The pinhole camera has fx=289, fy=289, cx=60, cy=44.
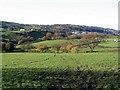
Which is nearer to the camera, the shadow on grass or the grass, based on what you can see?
Answer: the shadow on grass

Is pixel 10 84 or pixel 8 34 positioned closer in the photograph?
pixel 10 84

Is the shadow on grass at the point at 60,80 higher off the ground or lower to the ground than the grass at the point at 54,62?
higher

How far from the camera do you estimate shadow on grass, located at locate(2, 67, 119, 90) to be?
22.5 m

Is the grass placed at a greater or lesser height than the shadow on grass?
lesser

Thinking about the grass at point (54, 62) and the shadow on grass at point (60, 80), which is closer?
the shadow on grass at point (60, 80)

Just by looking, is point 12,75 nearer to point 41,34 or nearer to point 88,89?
point 88,89

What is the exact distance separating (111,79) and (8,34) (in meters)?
76.3

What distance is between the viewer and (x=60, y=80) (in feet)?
83.6

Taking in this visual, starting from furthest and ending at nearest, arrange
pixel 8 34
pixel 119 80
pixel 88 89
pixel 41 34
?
pixel 41 34
pixel 8 34
pixel 119 80
pixel 88 89

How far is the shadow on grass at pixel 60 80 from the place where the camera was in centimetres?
2245

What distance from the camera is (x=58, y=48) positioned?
A: 7088 centimetres

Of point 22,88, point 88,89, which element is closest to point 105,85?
point 88,89

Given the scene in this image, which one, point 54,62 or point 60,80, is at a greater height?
point 60,80

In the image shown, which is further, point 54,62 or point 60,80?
point 54,62
